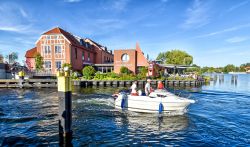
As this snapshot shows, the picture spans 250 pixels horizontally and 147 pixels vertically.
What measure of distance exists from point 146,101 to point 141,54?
32169 millimetres

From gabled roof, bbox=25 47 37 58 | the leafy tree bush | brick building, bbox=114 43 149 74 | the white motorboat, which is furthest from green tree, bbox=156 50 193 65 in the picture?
the white motorboat

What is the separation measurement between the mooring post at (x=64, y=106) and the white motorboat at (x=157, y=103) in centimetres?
685

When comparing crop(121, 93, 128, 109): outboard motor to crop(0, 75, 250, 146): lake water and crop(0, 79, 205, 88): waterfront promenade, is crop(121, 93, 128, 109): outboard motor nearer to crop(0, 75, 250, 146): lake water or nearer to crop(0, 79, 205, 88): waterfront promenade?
crop(0, 75, 250, 146): lake water

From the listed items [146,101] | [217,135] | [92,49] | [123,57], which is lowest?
[217,135]

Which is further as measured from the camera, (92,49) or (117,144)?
(92,49)

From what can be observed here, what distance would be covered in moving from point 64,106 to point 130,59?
3639cm

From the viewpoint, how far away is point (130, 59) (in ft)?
145

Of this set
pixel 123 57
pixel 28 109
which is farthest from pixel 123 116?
pixel 123 57

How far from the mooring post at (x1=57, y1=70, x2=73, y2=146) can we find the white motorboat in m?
6.85

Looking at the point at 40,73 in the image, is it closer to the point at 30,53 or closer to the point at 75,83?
the point at 75,83

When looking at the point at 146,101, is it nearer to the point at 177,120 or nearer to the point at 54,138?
the point at 177,120

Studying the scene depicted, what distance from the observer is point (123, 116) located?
13648 millimetres

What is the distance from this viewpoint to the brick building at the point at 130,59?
44.2 metres

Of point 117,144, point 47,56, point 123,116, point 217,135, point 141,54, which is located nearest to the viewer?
point 117,144
